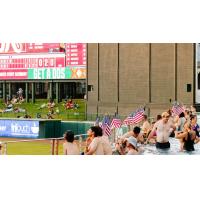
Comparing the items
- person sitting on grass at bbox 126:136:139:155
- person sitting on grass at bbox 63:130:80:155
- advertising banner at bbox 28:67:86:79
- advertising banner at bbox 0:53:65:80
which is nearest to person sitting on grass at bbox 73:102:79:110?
advertising banner at bbox 28:67:86:79

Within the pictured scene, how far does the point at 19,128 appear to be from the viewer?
22.7 metres

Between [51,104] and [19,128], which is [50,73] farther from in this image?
[19,128]

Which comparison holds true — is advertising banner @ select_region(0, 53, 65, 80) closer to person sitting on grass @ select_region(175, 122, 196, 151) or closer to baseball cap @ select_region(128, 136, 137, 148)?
person sitting on grass @ select_region(175, 122, 196, 151)

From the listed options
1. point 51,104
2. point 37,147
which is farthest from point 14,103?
point 37,147

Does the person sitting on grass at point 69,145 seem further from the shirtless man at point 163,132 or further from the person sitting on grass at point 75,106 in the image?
the person sitting on grass at point 75,106

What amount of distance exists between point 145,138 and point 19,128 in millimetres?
9873

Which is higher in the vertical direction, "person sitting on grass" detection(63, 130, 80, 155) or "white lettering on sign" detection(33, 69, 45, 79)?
"white lettering on sign" detection(33, 69, 45, 79)

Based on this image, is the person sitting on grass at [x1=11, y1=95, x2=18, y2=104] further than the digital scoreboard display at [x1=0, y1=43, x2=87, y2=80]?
Yes

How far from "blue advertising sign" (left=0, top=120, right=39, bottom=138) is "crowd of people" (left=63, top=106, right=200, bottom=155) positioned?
7.10 meters

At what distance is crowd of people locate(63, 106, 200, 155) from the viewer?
10.1m

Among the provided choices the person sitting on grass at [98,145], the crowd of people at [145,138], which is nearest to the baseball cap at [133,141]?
the crowd of people at [145,138]

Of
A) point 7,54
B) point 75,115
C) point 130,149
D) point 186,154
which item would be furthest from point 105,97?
point 130,149
